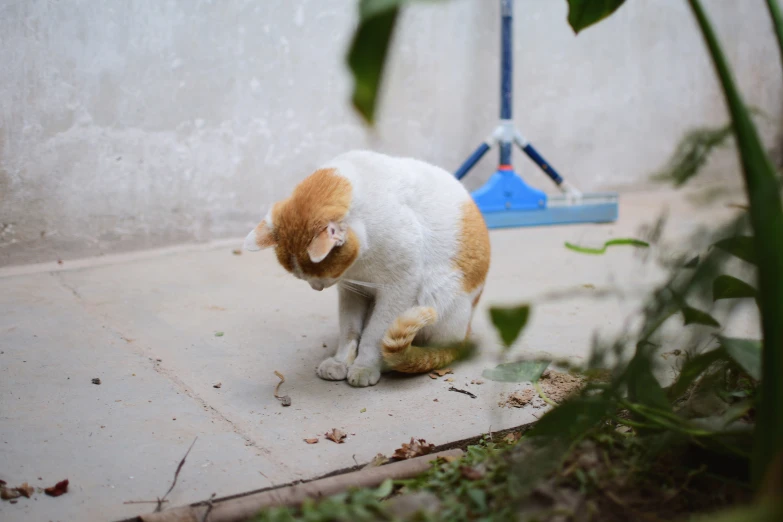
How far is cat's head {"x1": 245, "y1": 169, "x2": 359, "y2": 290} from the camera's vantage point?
1824 millimetres

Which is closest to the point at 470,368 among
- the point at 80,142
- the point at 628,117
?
the point at 80,142

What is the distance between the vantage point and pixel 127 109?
331cm

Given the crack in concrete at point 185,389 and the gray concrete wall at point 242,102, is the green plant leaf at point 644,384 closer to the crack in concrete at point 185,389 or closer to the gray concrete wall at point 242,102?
the crack in concrete at point 185,389

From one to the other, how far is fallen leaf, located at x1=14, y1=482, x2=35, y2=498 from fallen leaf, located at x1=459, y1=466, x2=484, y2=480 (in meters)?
0.89

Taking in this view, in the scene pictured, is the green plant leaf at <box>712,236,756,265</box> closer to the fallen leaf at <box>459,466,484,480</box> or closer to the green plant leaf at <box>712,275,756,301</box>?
the green plant leaf at <box>712,275,756,301</box>

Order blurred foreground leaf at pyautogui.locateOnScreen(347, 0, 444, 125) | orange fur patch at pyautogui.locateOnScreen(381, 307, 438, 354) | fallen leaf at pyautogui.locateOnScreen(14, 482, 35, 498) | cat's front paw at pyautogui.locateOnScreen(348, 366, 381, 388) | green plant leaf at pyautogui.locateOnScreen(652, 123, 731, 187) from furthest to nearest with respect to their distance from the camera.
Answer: cat's front paw at pyautogui.locateOnScreen(348, 366, 381, 388)
orange fur patch at pyautogui.locateOnScreen(381, 307, 438, 354)
fallen leaf at pyautogui.locateOnScreen(14, 482, 35, 498)
green plant leaf at pyautogui.locateOnScreen(652, 123, 731, 187)
blurred foreground leaf at pyautogui.locateOnScreen(347, 0, 444, 125)

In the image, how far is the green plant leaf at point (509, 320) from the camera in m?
1.10

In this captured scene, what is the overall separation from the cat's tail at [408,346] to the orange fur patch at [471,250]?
0.59 ft

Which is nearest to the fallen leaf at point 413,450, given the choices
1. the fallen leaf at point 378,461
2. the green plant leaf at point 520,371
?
the fallen leaf at point 378,461

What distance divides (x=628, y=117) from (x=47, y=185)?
12.3 feet

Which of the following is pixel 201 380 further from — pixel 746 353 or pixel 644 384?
pixel 746 353

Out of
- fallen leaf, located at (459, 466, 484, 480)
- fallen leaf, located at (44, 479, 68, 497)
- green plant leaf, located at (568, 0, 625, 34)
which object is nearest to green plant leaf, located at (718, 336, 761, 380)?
fallen leaf, located at (459, 466, 484, 480)

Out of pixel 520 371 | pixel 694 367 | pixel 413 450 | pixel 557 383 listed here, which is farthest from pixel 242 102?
pixel 694 367

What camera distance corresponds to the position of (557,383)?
2.04 meters
